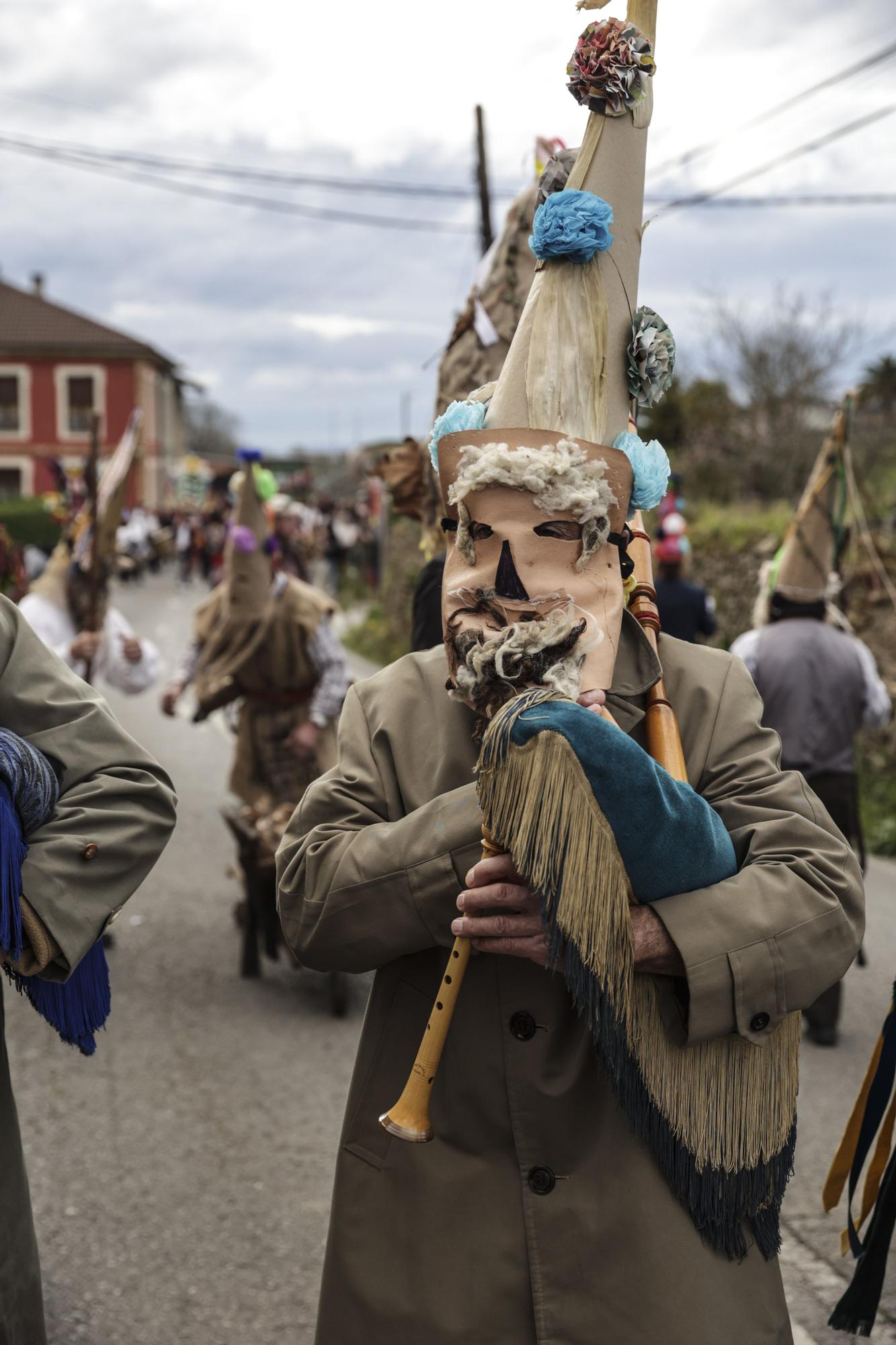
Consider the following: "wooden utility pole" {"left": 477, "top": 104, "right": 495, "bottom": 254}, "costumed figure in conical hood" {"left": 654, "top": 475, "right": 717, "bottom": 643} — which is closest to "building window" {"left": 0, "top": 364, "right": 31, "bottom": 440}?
"costumed figure in conical hood" {"left": 654, "top": 475, "right": 717, "bottom": 643}

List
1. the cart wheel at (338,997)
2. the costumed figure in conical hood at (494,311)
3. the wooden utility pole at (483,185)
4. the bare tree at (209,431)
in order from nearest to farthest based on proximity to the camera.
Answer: the costumed figure in conical hood at (494,311)
the cart wheel at (338,997)
the wooden utility pole at (483,185)
the bare tree at (209,431)

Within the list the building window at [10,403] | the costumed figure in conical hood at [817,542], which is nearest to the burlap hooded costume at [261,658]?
the costumed figure in conical hood at [817,542]

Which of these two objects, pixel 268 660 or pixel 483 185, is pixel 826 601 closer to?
pixel 268 660

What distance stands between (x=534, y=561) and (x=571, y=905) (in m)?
0.54

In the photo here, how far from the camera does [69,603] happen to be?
642 cm

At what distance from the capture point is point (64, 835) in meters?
2.06

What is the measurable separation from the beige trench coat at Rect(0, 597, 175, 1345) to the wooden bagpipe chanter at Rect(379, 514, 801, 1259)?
0.56 meters

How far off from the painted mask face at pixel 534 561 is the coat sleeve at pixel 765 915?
30 cm

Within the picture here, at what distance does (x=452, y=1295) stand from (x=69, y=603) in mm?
5038

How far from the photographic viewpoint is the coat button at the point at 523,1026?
1.94 m

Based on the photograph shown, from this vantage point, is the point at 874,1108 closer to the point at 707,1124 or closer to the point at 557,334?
the point at 707,1124

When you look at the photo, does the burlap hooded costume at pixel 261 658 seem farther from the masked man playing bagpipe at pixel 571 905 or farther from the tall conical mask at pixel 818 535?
the masked man playing bagpipe at pixel 571 905

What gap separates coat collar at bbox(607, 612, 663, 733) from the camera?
2.01 metres

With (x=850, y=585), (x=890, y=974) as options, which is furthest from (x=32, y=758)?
(x=850, y=585)
